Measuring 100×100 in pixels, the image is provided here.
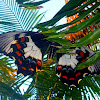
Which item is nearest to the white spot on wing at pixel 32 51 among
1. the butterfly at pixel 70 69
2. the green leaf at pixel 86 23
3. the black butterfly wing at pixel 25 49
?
the black butterfly wing at pixel 25 49

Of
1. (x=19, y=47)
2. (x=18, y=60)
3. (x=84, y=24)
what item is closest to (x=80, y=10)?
(x=84, y=24)

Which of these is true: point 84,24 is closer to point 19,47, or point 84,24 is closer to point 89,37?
point 89,37

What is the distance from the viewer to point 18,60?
3.51ft

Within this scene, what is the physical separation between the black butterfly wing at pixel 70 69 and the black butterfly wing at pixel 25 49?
12 cm

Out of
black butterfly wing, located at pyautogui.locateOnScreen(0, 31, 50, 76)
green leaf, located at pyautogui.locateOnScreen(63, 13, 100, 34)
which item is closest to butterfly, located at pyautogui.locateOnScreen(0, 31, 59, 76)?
black butterfly wing, located at pyautogui.locateOnScreen(0, 31, 50, 76)

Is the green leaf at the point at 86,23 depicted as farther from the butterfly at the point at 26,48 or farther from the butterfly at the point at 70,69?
the butterfly at the point at 70,69

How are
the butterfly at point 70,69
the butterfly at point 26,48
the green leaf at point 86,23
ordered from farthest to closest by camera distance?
the butterfly at point 70,69 < the butterfly at point 26,48 < the green leaf at point 86,23

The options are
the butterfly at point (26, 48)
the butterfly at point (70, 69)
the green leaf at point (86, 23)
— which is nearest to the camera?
the green leaf at point (86, 23)

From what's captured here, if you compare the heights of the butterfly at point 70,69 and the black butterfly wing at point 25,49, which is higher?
the black butterfly wing at point 25,49

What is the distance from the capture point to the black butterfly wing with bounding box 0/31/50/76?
0.86 metres

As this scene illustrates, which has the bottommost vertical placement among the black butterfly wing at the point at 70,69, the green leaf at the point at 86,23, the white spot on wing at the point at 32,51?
the black butterfly wing at the point at 70,69

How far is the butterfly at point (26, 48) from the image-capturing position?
2.80ft

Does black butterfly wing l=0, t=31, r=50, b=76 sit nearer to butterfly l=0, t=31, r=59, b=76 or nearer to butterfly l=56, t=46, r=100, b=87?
butterfly l=0, t=31, r=59, b=76

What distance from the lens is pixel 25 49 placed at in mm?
984
